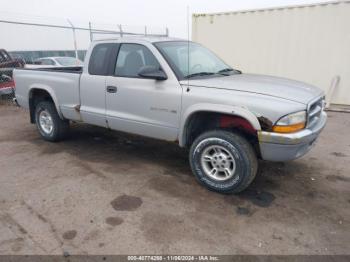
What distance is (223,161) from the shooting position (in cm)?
364

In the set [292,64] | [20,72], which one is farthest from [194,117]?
[292,64]

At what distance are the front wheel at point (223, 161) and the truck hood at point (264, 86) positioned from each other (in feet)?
1.83

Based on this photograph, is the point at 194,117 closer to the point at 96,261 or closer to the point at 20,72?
the point at 96,261

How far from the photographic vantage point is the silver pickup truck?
3.26 metres

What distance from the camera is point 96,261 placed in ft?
8.38

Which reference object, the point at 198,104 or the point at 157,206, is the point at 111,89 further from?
the point at 157,206

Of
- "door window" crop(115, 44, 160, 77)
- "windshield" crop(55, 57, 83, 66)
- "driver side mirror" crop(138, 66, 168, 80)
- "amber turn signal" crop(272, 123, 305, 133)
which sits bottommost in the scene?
"amber turn signal" crop(272, 123, 305, 133)

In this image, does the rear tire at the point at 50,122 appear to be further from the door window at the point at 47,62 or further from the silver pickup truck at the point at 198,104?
the door window at the point at 47,62

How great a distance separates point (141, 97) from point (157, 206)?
1509 mm

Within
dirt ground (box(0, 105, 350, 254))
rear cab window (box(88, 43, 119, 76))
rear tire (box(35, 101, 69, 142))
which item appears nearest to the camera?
dirt ground (box(0, 105, 350, 254))

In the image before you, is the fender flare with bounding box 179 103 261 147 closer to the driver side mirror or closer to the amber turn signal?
the amber turn signal

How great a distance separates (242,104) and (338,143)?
3.40 metres

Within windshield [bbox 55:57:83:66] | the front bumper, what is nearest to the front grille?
the front bumper

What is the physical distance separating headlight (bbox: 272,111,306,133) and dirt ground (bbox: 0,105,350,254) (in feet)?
2.98
